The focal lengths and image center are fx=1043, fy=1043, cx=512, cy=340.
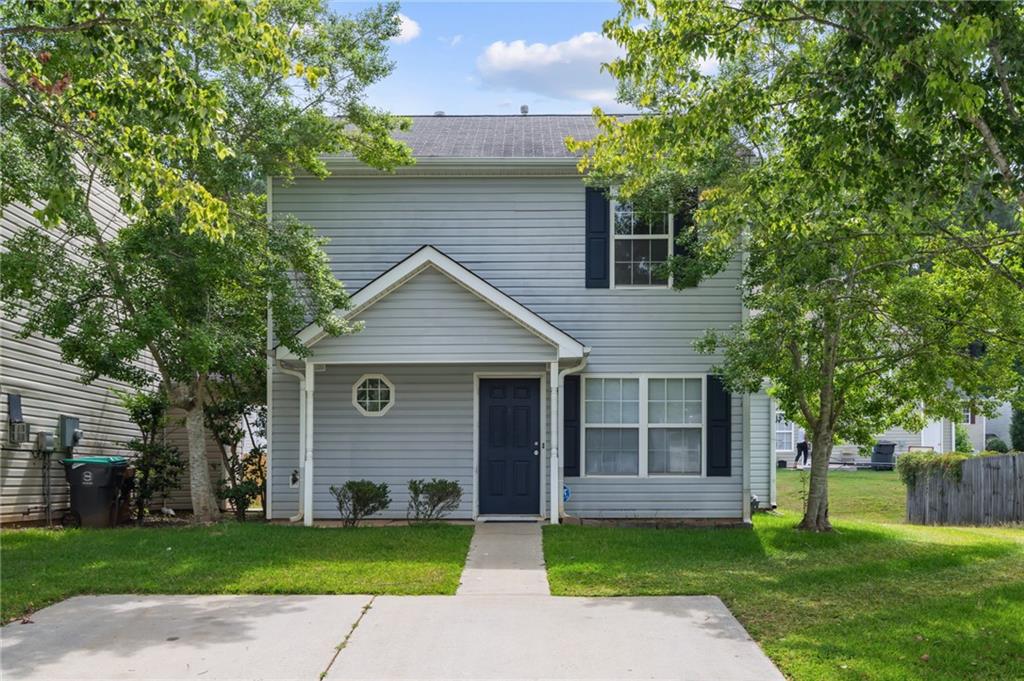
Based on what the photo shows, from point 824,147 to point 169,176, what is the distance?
5.20m

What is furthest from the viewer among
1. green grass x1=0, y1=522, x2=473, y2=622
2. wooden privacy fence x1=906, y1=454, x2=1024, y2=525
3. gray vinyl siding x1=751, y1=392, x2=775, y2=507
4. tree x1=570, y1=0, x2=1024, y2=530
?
gray vinyl siding x1=751, y1=392, x2=775, y2=507

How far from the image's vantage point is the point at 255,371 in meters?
15.5

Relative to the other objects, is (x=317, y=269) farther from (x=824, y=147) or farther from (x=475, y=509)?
(x=824, y=147)

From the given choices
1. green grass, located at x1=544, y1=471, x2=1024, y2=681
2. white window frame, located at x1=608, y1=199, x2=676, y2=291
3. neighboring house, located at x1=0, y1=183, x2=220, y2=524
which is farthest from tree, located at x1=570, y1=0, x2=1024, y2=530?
neighboring house, located at x1=0, y1=183, x2=220, y2=524

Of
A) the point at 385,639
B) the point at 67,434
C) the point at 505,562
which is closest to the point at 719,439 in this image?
the point at 505,562

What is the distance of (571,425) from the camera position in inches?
586

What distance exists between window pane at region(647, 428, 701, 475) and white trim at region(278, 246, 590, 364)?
2136 mm

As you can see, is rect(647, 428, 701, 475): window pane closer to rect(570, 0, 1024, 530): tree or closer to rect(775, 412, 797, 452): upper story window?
rect(570, 0, 1024, 530): tree

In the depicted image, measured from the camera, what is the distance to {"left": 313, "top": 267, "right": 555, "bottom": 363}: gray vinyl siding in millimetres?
13781

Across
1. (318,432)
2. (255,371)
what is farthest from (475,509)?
(255,371)

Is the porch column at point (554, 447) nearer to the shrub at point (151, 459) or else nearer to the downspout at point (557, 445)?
the downspout at point (557, 445)

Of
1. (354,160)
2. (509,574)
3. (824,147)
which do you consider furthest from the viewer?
(354,160)

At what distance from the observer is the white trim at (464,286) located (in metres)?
13.6

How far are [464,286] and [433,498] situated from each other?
9.37ft
